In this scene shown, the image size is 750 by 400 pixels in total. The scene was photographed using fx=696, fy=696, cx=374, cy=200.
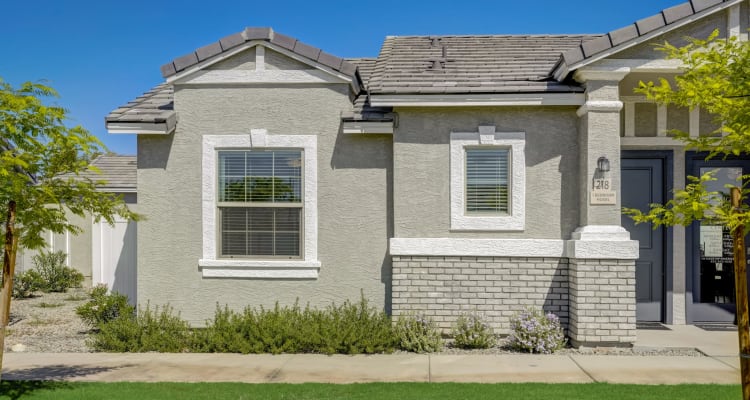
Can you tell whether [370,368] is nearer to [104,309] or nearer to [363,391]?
[363,391]

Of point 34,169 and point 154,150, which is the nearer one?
point 34,169

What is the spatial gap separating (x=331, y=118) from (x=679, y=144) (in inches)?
213

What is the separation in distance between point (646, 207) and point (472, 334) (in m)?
3.69

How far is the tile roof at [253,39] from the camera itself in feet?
34.0

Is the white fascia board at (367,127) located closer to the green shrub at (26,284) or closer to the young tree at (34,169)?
the young tree at (34,169)

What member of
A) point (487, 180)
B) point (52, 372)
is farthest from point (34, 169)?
point (487, 180)

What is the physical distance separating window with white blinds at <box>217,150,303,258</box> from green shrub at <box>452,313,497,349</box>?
264 cm

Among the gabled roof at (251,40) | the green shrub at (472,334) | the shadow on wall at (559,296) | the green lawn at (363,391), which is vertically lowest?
the green lawn at (363,391)

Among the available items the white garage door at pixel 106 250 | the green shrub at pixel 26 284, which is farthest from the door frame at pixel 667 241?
the green shrub at pixel 26 284

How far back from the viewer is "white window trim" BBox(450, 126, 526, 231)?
32.6 ft

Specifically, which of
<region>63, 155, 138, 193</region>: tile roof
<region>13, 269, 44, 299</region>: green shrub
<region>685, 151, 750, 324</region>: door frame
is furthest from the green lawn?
<region>63, 155, 138, 193</region>: tile roof

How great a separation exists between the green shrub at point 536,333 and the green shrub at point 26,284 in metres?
12.4

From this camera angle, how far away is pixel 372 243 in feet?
34.1

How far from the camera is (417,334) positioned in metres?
9.52
